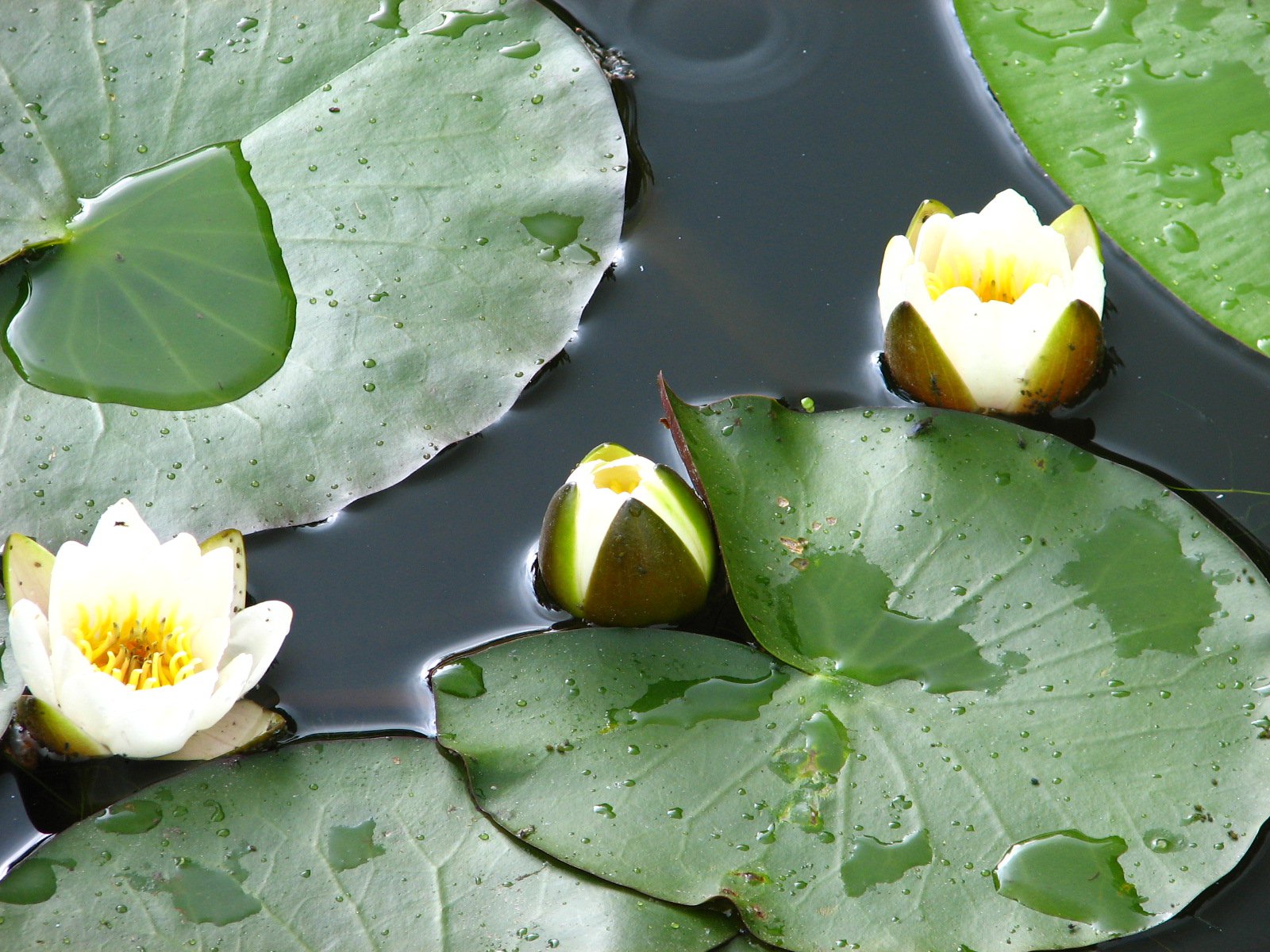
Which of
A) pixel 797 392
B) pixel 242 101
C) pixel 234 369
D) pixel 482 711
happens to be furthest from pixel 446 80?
pixel 482 711

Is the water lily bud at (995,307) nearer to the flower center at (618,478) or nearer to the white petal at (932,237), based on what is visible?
the white petal at (932,237)

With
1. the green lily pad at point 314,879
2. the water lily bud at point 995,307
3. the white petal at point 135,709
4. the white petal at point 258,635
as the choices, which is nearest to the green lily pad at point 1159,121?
the water lily bud at point 995,307

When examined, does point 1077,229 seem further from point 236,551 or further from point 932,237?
point 236,551

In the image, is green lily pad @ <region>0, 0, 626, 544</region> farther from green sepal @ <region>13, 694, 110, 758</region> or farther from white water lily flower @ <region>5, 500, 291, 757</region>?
green sepal @ <region>13, 694, 110, 758</region>

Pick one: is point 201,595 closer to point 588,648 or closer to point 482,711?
point 482,711

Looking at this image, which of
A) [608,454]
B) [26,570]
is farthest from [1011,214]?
[26,570]
